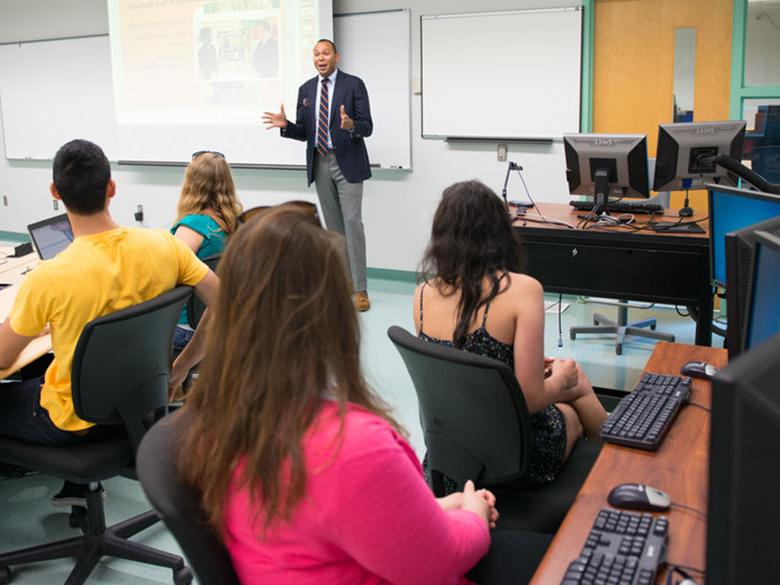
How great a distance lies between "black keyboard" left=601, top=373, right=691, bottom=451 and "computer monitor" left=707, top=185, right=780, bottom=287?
34cm

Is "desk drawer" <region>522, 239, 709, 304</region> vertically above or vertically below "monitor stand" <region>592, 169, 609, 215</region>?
below

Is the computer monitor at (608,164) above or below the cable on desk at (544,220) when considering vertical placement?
above

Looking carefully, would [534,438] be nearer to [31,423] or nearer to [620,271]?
[31,423]

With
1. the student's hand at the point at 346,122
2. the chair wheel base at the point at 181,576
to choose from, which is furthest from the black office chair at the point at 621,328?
the chair wheel base at the point at 181,576

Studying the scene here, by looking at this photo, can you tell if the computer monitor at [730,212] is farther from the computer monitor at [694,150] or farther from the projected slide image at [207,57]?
the projected slide image at [207,57]

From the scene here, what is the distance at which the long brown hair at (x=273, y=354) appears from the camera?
3.48 feet

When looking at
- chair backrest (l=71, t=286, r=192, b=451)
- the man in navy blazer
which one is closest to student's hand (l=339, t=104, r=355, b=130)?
the man in navy blazer

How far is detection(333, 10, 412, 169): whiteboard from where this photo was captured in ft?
18.3

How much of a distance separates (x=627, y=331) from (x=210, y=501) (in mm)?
3655

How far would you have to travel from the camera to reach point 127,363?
2.16 m

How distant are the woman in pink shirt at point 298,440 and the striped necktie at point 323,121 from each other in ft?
14.1

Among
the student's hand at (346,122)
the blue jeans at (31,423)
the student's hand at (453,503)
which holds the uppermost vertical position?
the student's hand at (346,122)

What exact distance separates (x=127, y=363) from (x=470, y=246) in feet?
3.07

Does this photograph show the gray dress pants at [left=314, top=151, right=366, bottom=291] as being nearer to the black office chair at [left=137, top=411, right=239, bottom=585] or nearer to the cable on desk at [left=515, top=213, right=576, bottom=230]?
the cable on desk at [left=515, top=213, right=576, bottom=230]
